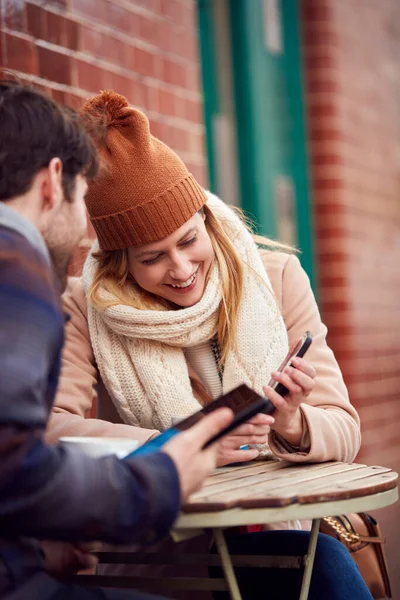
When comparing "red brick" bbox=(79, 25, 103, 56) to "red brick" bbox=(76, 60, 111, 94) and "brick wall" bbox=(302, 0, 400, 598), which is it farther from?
"brick wall" bbox=(302, 0, 400, 598)

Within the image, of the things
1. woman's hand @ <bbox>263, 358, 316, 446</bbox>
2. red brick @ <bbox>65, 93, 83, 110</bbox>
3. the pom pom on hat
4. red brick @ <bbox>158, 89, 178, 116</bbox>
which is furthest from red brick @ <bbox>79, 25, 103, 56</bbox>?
woman's hand @ <bbox>263, 358, 316, 446</bbox>

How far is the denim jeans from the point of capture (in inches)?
96.6

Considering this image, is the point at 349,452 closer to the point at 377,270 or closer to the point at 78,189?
the point at 78,189

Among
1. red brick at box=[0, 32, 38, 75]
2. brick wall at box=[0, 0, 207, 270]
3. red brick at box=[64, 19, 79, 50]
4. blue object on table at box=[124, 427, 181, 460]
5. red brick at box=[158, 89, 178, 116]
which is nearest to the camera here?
blue object on table at box=[124, 427, 181, 460]

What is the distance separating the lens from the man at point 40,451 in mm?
1488

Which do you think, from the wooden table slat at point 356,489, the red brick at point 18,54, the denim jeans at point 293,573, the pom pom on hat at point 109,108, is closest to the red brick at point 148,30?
the red brick at point 18,54

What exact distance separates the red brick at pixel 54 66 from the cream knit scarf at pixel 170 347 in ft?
3.19

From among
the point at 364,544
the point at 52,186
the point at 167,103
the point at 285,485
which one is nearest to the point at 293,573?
the point at 364,544

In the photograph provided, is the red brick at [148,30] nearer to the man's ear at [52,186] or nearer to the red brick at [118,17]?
the red brick at [118,17]

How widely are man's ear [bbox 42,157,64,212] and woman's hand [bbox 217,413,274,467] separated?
0.84 metres

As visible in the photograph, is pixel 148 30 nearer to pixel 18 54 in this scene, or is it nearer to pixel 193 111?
pixel 193 111

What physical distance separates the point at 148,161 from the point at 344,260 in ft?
9.79

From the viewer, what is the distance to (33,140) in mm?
1785

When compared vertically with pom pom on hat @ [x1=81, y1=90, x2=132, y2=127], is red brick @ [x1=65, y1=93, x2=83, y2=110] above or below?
above
